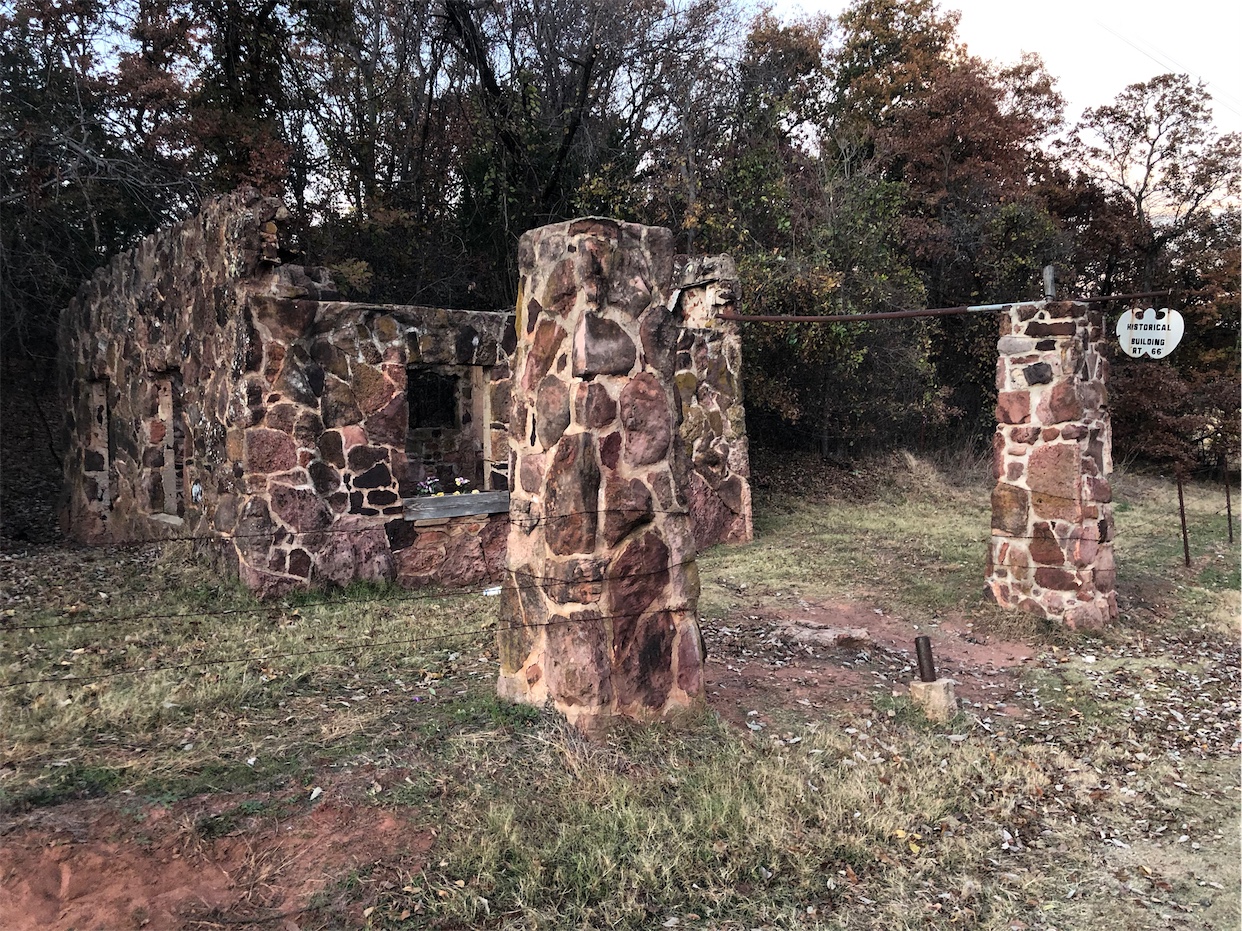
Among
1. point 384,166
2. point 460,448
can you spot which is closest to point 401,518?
point 460,448

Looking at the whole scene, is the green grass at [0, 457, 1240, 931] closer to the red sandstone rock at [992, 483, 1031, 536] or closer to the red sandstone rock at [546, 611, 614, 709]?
the red sandstone rock at [546, 611, 614, 709]

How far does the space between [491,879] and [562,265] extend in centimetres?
278

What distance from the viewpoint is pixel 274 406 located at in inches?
286

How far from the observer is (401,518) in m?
8.00

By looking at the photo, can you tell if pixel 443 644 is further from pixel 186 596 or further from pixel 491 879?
pixel 491 879

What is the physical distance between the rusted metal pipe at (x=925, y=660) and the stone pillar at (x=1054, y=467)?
2.75 metres

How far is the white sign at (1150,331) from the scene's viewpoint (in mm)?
7605

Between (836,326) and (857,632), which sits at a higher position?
(836,326)

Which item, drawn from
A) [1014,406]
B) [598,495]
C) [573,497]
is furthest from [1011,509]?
[573,497]

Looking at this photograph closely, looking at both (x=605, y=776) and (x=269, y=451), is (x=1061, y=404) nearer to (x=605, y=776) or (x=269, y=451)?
(x=605, y=776)

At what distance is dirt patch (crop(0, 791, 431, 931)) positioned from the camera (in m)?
2.85

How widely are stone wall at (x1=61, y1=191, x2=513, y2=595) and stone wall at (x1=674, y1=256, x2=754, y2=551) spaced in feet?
8.02

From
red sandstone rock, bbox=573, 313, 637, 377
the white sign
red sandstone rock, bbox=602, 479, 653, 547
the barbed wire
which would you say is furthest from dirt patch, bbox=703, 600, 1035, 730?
the white sign

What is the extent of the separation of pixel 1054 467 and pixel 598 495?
15.4 ft
